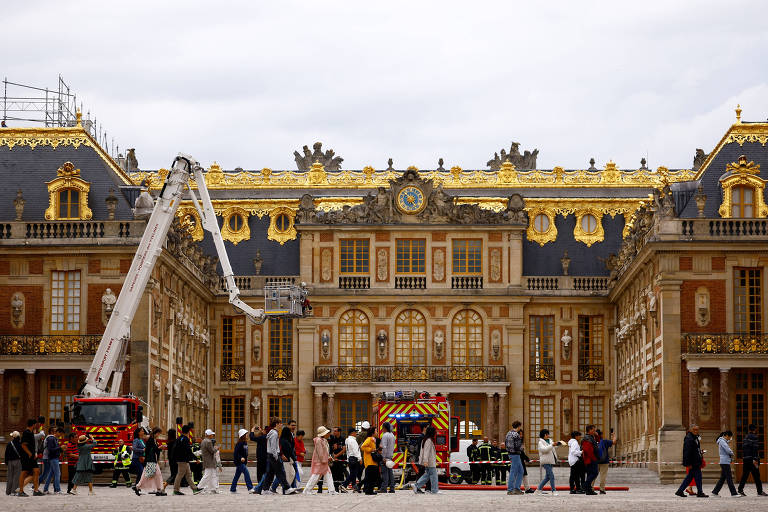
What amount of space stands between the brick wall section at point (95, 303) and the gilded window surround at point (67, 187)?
3.23 m

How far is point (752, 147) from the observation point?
177 feet

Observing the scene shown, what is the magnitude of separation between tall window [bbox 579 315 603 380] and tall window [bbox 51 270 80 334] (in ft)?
76.7

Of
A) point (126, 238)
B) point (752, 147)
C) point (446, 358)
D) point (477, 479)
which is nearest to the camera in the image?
point (477, 479)

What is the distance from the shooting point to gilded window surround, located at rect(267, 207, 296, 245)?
67.1 metres

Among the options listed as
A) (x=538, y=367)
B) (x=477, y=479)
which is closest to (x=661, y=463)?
(x=477, y=479)

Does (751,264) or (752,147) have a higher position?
(752,147)

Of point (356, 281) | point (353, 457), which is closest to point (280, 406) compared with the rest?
point (356, 281)

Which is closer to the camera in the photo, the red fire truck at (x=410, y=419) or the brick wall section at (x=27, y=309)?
the red fire truck at (x=410, y=419)

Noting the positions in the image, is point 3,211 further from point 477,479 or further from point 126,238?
point 477,479

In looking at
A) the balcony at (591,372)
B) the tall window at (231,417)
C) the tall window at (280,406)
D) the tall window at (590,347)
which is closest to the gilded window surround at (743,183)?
the tall window at (590,347)

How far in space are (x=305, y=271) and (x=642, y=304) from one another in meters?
16.0

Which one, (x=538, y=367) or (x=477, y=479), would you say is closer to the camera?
(x=477, y=479)

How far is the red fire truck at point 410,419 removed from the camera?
4391 centimetres

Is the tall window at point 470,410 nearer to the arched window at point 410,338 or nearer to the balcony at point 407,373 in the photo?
the balcony at point 407,373
